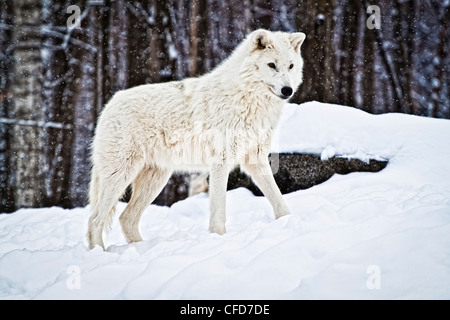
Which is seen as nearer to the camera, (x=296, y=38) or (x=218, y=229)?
(x=218, y=229)

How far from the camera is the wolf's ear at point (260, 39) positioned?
389 centimetres

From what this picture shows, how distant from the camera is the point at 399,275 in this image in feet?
6.61

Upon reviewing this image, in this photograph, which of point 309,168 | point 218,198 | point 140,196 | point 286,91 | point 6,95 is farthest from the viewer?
point 6,95

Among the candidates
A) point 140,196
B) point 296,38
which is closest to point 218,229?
point 140,196

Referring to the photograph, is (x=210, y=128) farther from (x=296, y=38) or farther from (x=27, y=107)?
(x=27, y=107)

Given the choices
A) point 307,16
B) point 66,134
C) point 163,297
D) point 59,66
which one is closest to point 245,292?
point 163,297

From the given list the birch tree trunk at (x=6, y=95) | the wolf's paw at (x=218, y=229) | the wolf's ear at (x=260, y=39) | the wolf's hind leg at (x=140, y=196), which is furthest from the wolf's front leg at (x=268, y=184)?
the birch tree trunk at (x=6, y=95)

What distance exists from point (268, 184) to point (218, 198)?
59 cm

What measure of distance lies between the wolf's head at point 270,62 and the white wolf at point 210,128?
0.01 m

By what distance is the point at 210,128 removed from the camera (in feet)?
13.1

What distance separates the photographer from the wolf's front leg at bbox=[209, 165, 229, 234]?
12.5ft

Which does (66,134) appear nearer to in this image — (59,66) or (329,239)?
(59,66)

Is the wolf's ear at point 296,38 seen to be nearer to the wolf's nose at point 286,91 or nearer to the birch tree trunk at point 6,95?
the wolf's nose at point 286,91

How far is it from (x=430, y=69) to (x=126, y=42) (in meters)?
6.27
